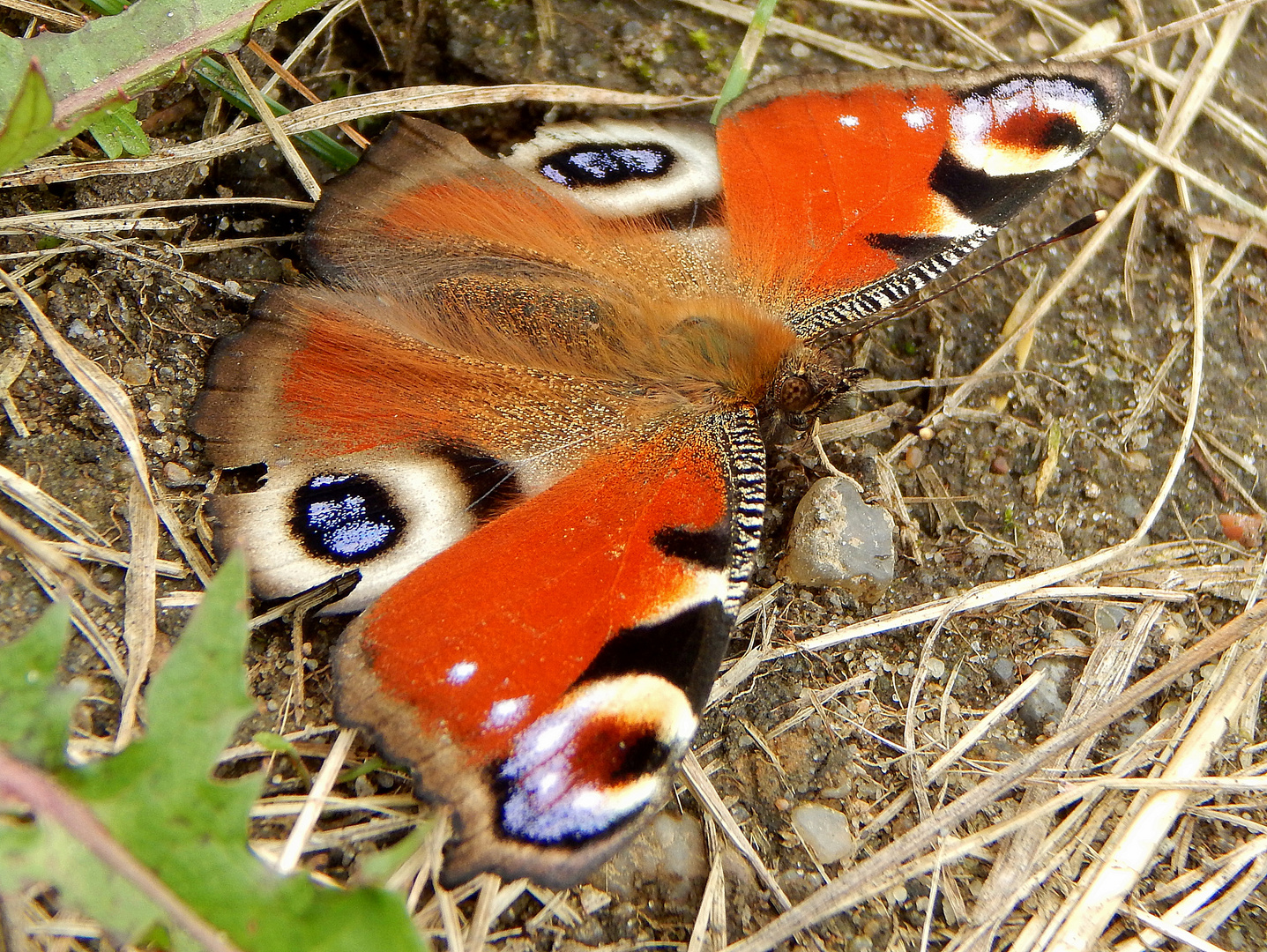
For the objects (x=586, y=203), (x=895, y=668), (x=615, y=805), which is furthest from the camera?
(x=586, y=203)

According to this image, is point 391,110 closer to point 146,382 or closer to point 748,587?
point 146,382

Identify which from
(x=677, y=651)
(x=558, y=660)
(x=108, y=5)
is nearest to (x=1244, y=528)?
(x=677, y=651)

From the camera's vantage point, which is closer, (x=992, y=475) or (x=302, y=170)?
(x=302, y=170)

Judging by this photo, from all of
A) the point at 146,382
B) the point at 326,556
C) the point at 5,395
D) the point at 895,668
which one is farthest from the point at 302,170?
the point at 895,668

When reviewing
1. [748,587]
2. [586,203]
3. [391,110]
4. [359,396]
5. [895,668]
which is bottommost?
[895,668]

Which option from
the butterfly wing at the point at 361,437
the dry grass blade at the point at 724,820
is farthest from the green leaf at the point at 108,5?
the dry grass blade at the point at 724,820

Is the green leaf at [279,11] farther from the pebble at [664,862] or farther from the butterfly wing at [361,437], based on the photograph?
the pebble at [664,862]
